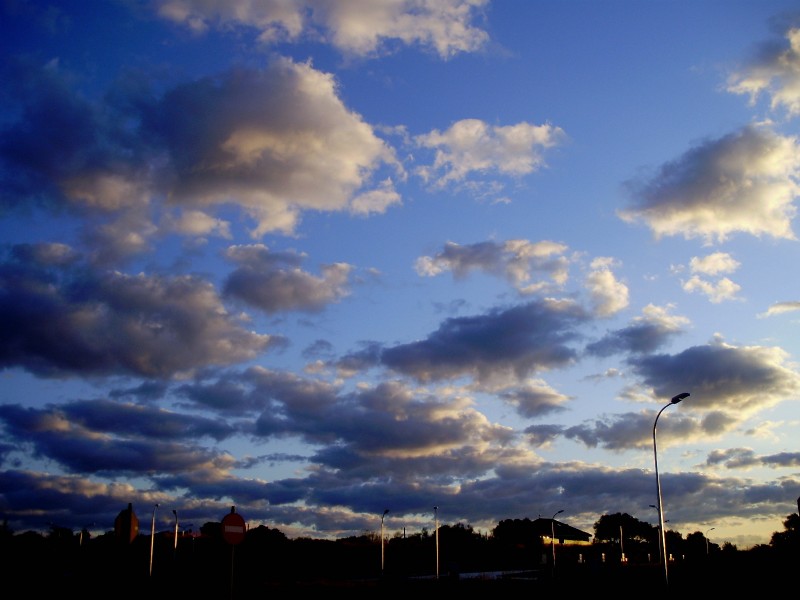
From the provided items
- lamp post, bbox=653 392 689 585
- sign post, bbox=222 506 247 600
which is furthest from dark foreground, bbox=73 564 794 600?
sign post, bbox=222 506 247 600

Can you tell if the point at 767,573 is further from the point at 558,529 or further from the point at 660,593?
the point at 558,529

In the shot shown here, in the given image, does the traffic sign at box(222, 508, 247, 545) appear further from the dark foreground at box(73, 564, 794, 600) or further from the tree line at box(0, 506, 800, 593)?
the tree line at box(0, 506, 800, 593)

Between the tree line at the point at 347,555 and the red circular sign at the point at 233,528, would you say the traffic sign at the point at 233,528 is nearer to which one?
the red circular sign at the point at 233,528

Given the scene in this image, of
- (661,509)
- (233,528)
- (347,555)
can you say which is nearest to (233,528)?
(233,528)

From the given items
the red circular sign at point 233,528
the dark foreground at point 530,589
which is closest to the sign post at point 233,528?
the red circular sign at point 233,528

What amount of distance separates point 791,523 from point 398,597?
154629 millimetres

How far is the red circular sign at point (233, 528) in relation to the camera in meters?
13.5

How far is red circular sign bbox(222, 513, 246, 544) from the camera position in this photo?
13527 millimetres

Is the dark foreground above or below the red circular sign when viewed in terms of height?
below

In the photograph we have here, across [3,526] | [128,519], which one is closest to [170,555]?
[3,526]

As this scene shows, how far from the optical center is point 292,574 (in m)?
101

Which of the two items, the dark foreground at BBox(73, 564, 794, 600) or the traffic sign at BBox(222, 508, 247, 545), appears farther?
the dark foreground at BBox(73, 564, 794, 600)

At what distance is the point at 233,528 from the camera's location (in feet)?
45.3

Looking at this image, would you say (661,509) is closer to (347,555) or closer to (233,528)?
(233,528)
